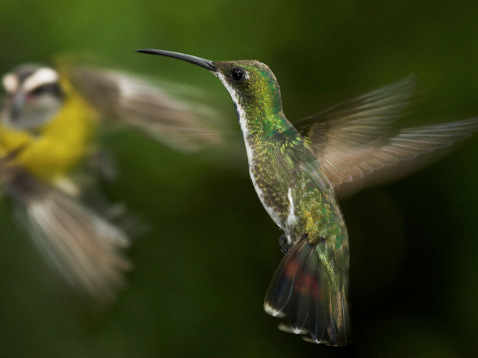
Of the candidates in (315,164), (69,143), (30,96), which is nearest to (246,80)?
(315,164)

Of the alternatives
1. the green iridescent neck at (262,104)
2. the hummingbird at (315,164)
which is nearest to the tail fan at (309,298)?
the hummingbird at (315,164)

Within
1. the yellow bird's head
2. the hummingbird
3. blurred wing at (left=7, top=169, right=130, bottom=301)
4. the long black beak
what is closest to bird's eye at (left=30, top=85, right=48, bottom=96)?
the yellow bird's head

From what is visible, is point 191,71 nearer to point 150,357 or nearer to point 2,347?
point 150,357

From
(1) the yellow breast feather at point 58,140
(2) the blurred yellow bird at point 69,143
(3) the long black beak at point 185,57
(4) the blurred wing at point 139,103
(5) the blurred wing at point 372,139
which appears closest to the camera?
(3) the long black beak at point 185,57

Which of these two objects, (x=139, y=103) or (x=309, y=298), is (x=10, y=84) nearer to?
(x=139, y=103)

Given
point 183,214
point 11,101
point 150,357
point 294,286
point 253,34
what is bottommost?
point 150,357

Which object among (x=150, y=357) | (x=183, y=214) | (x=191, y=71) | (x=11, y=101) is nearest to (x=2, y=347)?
(x=150, y=357)

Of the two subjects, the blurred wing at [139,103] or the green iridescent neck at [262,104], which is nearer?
the green iridescent neck at [262,104]

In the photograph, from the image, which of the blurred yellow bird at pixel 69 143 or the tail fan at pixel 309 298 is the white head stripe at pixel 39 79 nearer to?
the blurred yellow bird at pixel 69 143
